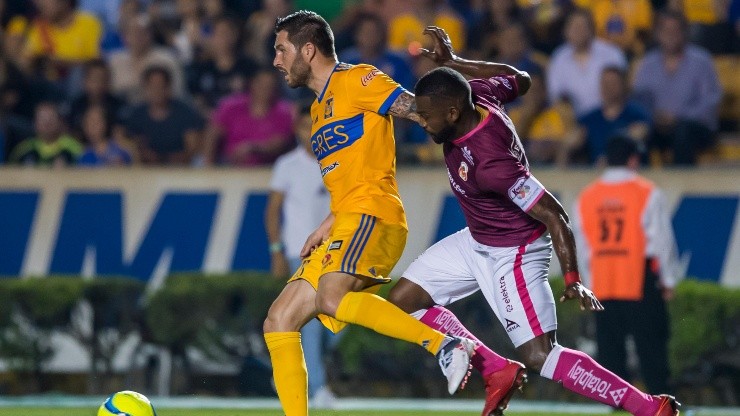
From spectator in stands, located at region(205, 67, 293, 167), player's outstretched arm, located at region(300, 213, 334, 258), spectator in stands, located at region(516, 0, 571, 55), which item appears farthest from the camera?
spectator in stands, located at region(516, 0, 571, 55)

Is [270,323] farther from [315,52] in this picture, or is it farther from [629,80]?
[629,80]

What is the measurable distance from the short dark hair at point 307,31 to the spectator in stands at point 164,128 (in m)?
7.90

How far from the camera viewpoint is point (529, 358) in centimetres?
898

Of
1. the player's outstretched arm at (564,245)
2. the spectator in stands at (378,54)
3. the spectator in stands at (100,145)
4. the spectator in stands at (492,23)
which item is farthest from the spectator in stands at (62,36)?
the player's outstretched arm at (564,245)

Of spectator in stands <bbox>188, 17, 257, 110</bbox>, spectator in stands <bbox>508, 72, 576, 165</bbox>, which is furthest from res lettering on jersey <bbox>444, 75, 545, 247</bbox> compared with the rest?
spectator in stands <bbox>188, 17, 257, 110</bbox>

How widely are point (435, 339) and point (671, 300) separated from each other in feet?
20.0

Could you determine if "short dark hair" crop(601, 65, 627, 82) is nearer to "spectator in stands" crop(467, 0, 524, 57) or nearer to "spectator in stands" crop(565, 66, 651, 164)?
"spectator in stands" crop(565, 66, 651, 164)

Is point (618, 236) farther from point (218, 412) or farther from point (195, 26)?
point (195, 26)

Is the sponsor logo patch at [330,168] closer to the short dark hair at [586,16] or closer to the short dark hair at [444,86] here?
the short dark hair at [444,86]

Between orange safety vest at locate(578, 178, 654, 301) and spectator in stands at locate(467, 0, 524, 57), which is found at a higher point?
spectator in stands at locate(467, 0, 524, 57)

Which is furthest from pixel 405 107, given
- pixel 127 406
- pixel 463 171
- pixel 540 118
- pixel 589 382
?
pixel 540 118

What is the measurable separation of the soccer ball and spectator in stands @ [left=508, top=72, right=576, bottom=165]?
7495 millimetres

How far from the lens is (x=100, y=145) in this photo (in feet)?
55.6

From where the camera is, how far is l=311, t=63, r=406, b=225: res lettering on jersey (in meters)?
9.02
